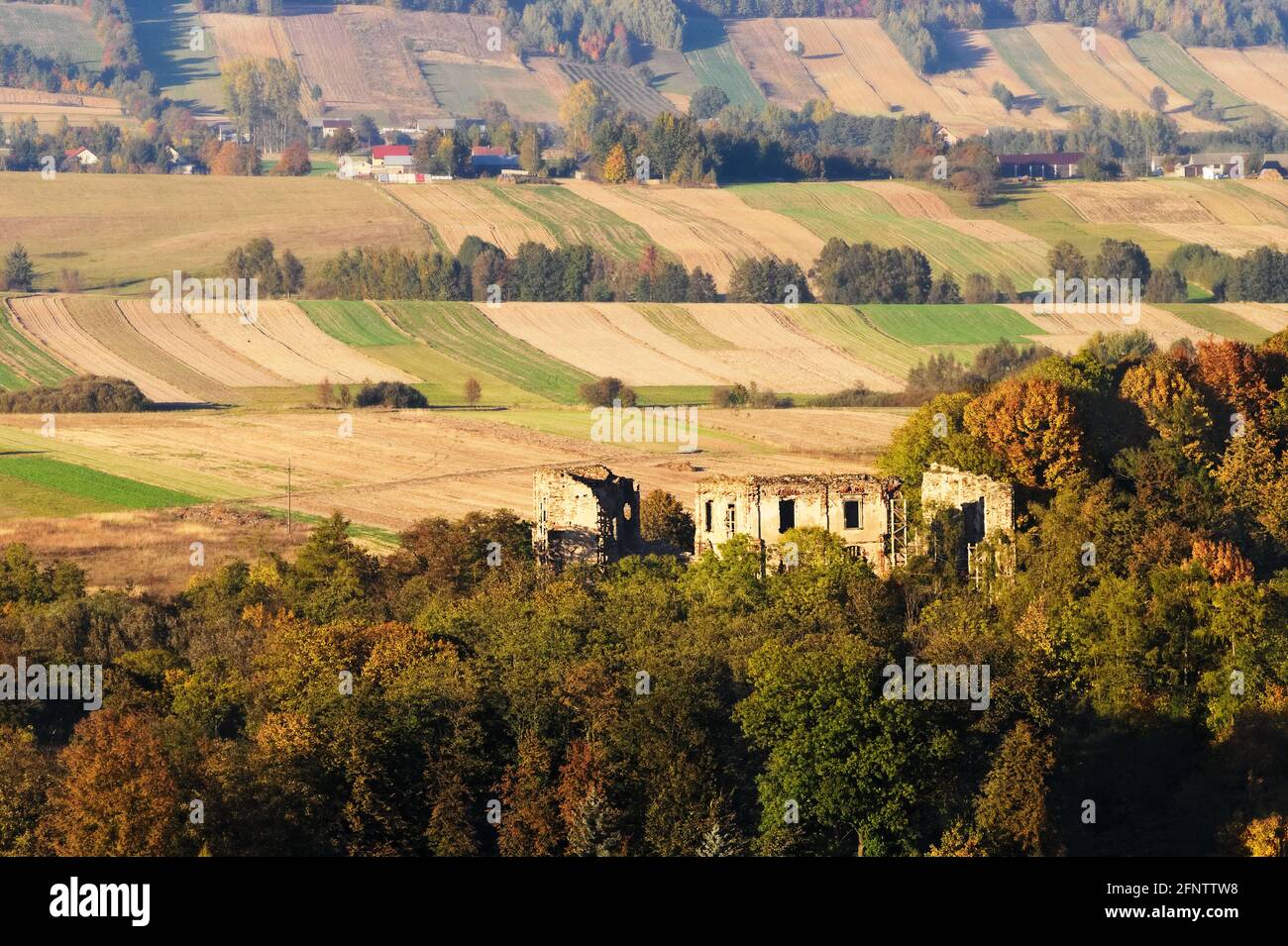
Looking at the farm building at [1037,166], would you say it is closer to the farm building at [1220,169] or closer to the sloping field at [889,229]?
the farm building at [1220,169]

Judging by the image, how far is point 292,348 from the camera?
117188 millimetres

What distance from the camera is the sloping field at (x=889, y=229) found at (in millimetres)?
146375

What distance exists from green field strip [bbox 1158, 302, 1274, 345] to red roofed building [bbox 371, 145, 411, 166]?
74.8 meters

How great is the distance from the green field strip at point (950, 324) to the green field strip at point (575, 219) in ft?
69.8

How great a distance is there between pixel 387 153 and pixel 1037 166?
53.1m

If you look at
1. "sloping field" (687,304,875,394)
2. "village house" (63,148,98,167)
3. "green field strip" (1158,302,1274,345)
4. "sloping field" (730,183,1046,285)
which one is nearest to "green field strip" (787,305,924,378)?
"sloping field" (687,304,875,394)

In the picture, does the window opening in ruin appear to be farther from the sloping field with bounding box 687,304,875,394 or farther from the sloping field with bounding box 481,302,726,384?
the sloping field with bounding box 481,302,726,384

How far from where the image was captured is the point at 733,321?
127312mm

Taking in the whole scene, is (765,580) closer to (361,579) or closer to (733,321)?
(361,579)

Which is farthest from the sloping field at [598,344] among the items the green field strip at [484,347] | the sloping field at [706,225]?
the sloping field at [706,225]

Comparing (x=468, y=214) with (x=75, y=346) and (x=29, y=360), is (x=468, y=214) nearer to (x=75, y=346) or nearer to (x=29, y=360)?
(x=75, y=346)

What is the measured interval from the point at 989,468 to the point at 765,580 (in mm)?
9210

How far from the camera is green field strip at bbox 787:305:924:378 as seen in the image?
11731cm

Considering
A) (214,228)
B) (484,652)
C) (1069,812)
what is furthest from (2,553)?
(214,228)
